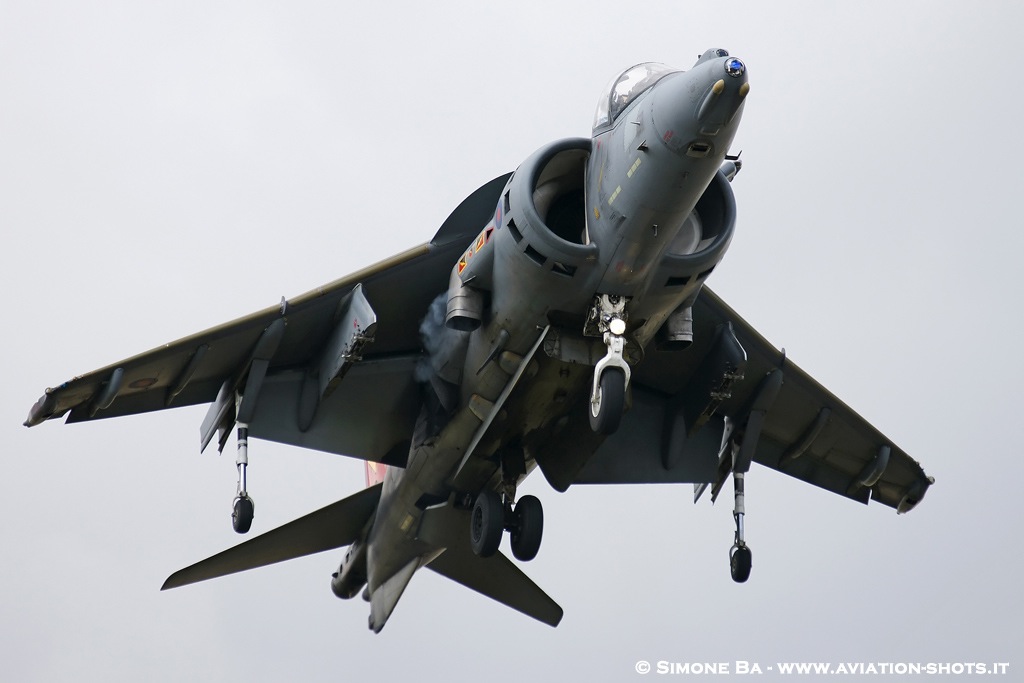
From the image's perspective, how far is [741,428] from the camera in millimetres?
17375

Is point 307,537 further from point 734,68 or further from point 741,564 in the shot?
point 734,68

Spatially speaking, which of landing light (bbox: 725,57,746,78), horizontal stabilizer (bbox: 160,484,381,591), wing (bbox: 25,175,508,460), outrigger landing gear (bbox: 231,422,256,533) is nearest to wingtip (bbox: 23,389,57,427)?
wing (bbox: 25,175,508,460)

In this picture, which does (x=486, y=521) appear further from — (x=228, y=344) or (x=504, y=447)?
(x=228, y=344)

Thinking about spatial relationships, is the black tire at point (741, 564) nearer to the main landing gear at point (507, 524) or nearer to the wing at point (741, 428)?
the wing at point (741, 428)

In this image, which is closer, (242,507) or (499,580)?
(242,507)

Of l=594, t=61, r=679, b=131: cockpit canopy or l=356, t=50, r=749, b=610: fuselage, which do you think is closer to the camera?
l=356, t=50, r=749, b=610: fuselage

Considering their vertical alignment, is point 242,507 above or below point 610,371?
below

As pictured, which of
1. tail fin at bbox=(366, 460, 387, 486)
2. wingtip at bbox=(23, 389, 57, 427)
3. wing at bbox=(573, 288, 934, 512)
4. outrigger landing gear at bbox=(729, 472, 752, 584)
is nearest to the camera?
wingtip at bbox=(23, 389, 57, 427)

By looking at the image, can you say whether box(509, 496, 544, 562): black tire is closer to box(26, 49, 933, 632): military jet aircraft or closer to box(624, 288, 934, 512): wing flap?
box(26, 49, 933, 632): military jet aircraft

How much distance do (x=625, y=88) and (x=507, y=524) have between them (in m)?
4.87

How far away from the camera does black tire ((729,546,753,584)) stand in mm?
16953

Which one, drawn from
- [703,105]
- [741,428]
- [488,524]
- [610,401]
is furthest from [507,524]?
[703,105]

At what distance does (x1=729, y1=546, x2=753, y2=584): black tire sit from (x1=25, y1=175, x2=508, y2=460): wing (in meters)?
3.78

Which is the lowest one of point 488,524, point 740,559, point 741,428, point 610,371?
point 740,559
